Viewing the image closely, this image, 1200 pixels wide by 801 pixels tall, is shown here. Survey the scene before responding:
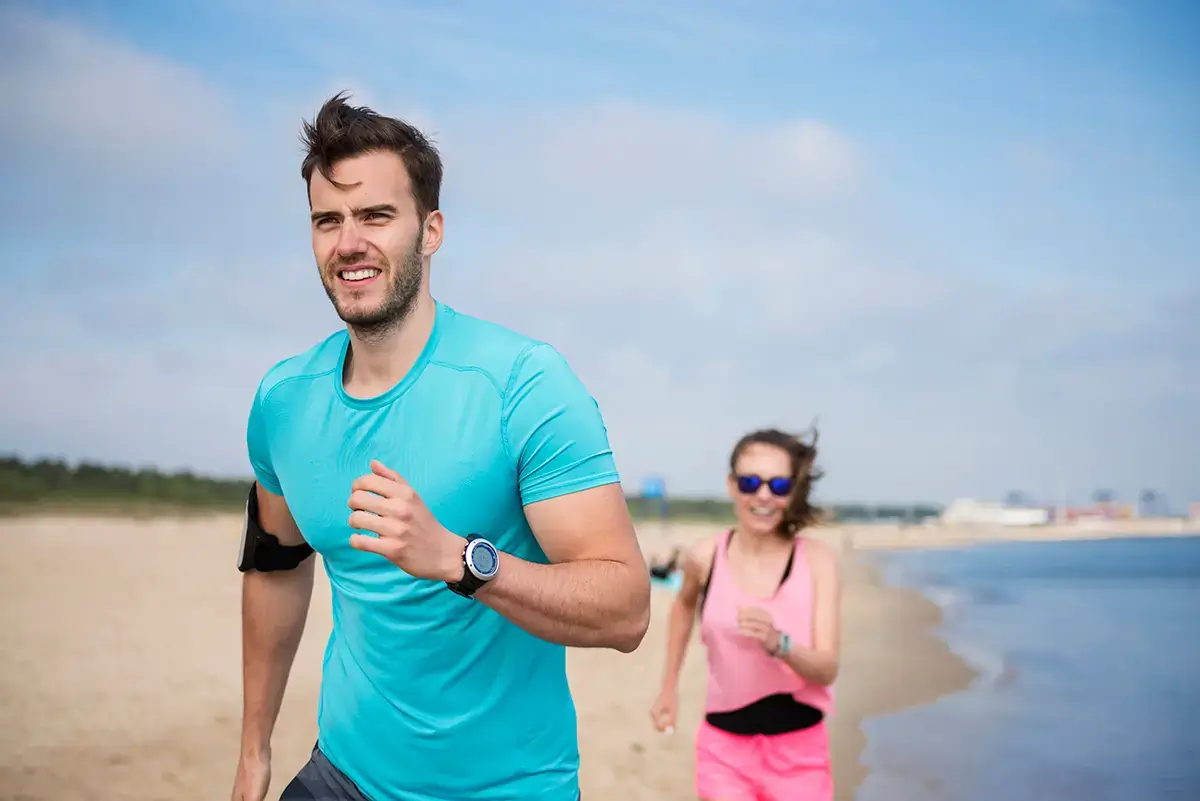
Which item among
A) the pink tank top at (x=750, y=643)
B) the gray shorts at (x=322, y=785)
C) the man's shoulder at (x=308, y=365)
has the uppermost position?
the man's shoulder at (x=308, y=365)

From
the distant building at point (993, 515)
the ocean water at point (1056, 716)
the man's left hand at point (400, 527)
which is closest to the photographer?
the man's left hand at point (400, 527)

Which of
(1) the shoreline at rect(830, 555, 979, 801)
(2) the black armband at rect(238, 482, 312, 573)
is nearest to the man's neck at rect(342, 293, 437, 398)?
(2) the black armband at rect(238, 482, 312, 573)

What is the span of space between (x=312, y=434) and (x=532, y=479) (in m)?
0.66

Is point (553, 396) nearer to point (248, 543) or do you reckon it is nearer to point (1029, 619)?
point (248, 543)

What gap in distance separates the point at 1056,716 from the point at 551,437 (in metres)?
11.3

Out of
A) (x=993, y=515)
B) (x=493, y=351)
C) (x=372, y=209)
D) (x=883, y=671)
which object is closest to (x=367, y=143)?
(x=372, y=209)

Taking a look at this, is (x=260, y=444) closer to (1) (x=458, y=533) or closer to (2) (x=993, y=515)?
(1) (x=458, y=533)

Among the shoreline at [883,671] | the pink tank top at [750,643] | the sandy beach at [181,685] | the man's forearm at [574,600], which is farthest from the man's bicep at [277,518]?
the shoreline at [883,671]

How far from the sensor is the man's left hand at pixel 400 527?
6.91 feet

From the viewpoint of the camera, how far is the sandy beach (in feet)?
26.4

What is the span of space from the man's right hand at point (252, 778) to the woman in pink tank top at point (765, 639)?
6.27 feet

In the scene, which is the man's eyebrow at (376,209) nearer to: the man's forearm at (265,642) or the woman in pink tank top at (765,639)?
the man's forearm at (265,642)

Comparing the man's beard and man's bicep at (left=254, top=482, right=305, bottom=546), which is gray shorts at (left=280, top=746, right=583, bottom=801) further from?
the man's beard

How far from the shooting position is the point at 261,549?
3.33 metres
